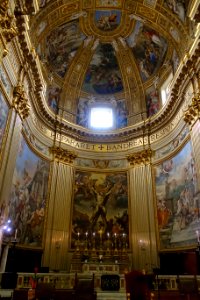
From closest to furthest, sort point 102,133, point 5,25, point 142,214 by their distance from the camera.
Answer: point 5,25
point 142,214
point 102,133

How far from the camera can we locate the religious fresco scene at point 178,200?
12734 millimetres

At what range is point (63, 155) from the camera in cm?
1745

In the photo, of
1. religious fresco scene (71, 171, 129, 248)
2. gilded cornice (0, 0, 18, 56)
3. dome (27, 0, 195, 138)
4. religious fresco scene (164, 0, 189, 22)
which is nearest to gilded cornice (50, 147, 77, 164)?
religious fresco scene (71, 171, 129, 248)

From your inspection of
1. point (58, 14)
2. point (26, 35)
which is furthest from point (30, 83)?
point (58, 14)

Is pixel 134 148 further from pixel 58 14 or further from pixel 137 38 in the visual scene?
pixel 58 14

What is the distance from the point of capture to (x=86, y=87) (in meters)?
21.6

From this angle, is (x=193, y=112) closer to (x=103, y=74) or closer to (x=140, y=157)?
(x=140, y=157)

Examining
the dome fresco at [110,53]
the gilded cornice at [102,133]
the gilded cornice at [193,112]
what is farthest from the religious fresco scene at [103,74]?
the gilded cornice at [193,112]

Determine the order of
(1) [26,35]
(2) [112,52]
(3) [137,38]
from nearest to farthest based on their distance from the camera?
(1) [26,35] → (3) [137,38] → (2) [112,52]

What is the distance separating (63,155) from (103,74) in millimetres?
8180

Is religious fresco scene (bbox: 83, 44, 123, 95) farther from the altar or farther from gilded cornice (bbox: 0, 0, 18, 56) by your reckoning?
the altar

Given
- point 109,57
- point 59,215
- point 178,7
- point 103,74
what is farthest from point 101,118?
point 178,7

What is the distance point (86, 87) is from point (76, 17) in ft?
17.8

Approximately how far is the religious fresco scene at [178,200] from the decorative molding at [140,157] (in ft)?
3.77
